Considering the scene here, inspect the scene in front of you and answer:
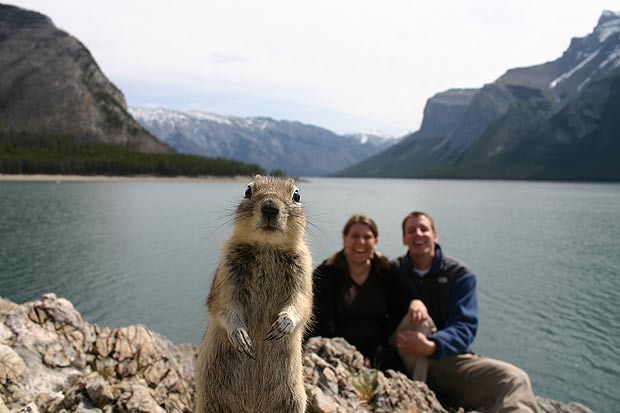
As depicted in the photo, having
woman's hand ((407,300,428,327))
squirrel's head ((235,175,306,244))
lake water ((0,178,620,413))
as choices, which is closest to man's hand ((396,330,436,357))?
woman's hand ((407,300,428,327))

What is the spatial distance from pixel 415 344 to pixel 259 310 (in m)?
4.59

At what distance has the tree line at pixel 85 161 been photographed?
14838 centimetres

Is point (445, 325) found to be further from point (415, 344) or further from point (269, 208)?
point (269, 208)

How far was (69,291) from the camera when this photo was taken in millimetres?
26609

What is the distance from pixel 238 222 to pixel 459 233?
52.8 m

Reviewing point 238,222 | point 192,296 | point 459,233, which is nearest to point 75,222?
point 192,296

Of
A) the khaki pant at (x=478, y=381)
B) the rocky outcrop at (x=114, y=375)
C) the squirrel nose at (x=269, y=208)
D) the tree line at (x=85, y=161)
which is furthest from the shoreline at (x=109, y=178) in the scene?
the squirrel nose at (x=269, y=208)

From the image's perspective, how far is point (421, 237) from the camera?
30.6 ft

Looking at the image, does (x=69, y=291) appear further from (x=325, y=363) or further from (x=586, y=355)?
(x=586, y=355)

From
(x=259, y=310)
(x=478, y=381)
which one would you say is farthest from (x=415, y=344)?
(x=259, y=310)

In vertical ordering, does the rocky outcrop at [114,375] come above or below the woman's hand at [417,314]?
below

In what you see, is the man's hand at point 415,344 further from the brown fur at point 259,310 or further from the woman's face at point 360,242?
the brown fur at point 259,310

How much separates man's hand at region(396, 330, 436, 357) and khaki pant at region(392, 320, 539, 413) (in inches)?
10.5

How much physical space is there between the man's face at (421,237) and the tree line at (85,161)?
13971cm
